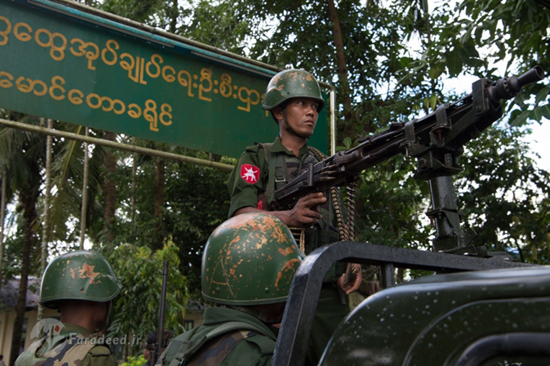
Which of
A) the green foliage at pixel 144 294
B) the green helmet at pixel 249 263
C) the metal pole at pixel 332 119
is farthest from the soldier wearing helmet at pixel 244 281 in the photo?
A: the green foliage at pixel 144 294

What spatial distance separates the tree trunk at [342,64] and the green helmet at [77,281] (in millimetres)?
5738

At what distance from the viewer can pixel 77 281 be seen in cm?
277

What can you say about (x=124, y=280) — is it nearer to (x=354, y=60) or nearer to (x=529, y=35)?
(x=354, y=60)

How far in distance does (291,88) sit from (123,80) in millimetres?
1128

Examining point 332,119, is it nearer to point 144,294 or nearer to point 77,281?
point 77,281

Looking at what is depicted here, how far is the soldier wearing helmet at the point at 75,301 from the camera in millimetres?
2432

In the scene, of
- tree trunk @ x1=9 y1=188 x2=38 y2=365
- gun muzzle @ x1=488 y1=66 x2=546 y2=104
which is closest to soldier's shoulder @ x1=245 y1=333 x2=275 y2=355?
gun muzzle @ x1=488 y1=66 x2=546 y2=104

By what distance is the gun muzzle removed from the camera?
81.0 inches

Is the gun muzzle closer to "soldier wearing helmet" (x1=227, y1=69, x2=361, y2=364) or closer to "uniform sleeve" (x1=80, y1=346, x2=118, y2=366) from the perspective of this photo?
"soldier wearing helmet" (x1=227, y1=69, x2=361, y2=364)

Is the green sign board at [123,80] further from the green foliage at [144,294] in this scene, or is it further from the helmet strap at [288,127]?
the green foliage at [144,294]

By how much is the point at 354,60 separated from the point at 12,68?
668 cm

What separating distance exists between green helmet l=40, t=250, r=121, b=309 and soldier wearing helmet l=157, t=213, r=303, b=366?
99cm

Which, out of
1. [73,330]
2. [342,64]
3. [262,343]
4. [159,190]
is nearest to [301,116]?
[73,330]

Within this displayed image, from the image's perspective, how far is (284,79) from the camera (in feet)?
Answer: 10.8
